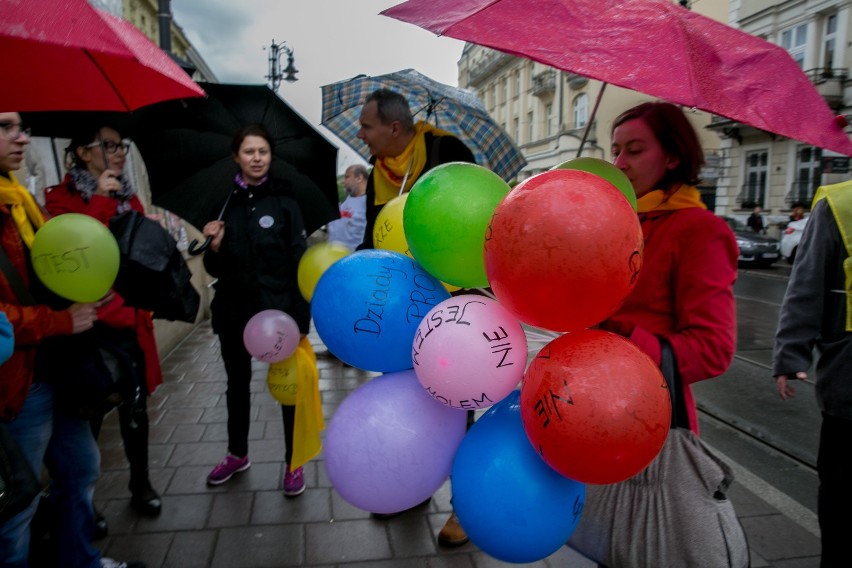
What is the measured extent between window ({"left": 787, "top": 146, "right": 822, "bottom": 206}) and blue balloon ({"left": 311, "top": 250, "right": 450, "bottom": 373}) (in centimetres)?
2211

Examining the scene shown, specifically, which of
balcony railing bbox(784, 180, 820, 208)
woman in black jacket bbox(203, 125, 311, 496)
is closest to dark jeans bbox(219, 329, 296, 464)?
woman in black jacket bbox(203, 125, 311, 496)

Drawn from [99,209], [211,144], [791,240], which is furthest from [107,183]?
[791,240]

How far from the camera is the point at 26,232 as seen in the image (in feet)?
6.49

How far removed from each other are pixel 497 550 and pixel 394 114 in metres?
2.09

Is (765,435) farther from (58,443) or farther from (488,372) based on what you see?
(58,443)

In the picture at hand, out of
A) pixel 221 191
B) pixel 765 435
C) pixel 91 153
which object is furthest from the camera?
pixel 765 435

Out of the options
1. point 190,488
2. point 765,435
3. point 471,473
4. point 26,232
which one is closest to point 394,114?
point 26,232

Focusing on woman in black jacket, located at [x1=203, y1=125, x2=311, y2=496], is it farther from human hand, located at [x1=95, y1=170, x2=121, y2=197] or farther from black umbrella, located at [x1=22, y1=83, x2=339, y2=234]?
human hand, located at [x1=95, y1=170, x2=121, y2=197]

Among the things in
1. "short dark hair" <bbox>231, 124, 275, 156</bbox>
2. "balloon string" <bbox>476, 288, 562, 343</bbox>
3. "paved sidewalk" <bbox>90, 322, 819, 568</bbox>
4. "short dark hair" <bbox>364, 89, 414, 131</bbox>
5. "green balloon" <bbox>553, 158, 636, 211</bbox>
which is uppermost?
"short dark hair" <bbox>364, 89, 414, 131</bbox>

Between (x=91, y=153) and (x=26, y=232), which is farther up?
(x=91, y=153)

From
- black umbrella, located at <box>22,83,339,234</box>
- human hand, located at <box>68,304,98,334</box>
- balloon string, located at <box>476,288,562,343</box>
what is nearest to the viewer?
balloon string, located at <box>476,288,562,343</box>

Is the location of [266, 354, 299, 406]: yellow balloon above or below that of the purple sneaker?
above

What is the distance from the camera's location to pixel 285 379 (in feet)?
9.80

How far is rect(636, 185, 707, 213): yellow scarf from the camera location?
170cm
